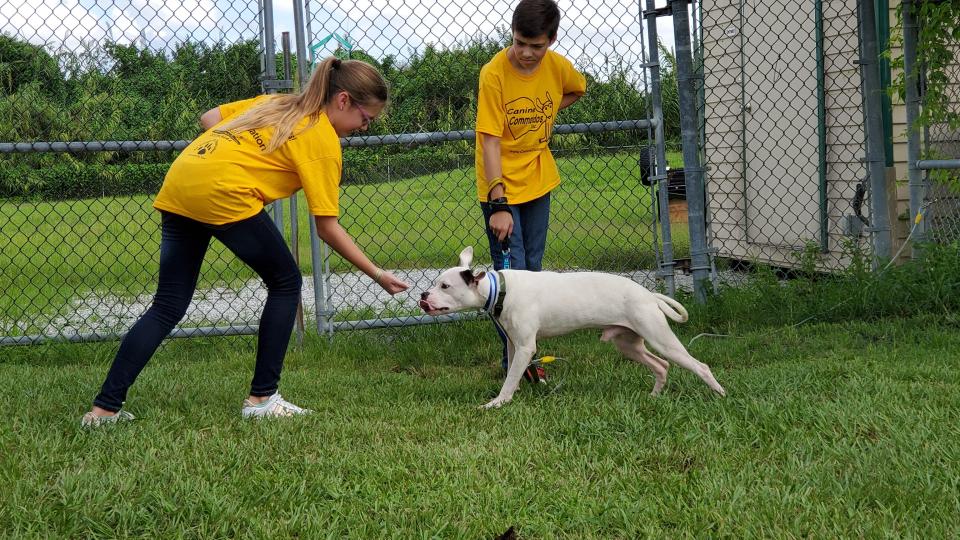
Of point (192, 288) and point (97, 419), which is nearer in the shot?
point (97, 419)

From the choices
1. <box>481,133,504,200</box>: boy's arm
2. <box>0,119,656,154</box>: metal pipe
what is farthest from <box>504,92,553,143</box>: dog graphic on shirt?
<box>0,119,656,154</box>: metal pipe

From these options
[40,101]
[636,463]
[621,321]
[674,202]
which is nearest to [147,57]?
[40,101]

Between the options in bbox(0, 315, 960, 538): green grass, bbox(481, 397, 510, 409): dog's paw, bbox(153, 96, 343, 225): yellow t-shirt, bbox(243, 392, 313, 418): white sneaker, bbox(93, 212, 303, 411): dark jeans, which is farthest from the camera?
bbox(481, 397, 510, 409): dog's paw

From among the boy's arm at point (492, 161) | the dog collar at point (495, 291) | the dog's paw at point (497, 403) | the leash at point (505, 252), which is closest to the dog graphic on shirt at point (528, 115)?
the boy's arm at point (492, 161)

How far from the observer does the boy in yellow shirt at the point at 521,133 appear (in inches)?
195

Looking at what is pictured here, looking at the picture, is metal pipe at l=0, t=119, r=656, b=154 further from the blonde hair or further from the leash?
the blonde hair

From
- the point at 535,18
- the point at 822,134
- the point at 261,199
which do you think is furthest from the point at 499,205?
the point at 822,134

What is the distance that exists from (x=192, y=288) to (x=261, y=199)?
1.72 feet

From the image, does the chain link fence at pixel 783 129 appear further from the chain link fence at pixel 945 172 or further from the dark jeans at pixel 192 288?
the dark jeans at pixel 192 288

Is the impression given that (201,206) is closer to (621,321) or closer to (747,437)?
(621,321)

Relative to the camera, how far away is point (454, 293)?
183 inches

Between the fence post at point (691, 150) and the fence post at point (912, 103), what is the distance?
51.7 inches

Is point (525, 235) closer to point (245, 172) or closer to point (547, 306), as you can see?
point (547, 306)

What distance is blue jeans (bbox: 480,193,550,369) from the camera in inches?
204
